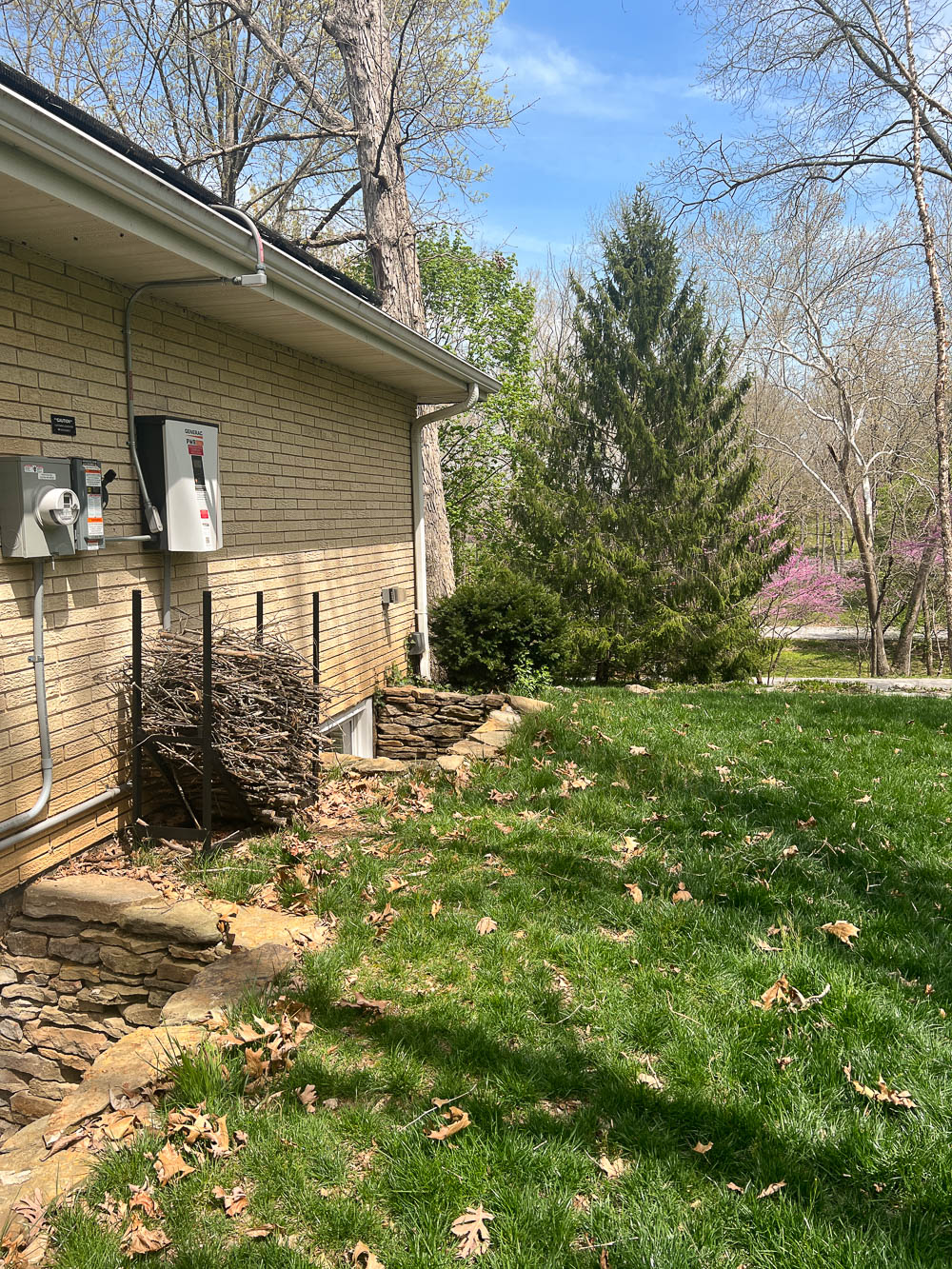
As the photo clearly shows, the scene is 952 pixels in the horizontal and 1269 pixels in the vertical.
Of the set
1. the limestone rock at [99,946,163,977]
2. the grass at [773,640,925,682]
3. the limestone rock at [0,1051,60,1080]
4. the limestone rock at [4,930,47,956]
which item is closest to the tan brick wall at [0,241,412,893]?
the limestone rock at [4,930,47,956]

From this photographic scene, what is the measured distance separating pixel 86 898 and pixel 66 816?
48 cm

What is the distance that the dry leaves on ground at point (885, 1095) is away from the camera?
246cm

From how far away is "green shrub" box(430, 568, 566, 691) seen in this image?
917 cm

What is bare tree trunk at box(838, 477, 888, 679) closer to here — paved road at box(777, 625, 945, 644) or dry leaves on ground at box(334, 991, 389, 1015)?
paved road at box(777, 625, 945, 644)

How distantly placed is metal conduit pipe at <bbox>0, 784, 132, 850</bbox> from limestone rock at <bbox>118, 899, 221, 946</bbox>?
0.58 metres

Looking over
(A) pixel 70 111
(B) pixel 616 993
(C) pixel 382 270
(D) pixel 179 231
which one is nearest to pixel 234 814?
(B) pixel 616 993

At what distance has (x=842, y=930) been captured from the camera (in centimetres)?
345

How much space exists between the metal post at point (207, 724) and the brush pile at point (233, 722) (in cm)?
9

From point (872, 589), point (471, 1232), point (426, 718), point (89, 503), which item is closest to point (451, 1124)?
point (471, 1232)

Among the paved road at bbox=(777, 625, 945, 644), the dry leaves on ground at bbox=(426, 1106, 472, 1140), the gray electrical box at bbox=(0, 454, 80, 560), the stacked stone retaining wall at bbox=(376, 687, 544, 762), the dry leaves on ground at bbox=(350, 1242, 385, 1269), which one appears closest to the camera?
the dry leaves on ground at bbox=(350, 1242, 385, 1269)

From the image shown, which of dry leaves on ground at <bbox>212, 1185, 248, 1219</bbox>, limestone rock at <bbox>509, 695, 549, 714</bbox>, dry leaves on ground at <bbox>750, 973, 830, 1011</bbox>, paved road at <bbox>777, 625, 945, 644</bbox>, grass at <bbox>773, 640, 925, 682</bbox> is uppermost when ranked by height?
limestone rock at <bbox>509, 695, 549, 714</bbox>

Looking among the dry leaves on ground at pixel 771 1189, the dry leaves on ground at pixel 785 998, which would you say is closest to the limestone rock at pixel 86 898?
the dry leaves on ground at pixel 785 998

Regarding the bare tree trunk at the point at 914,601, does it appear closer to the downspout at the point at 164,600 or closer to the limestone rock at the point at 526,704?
the limestone rock at the point at 526,704

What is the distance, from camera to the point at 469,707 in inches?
326
